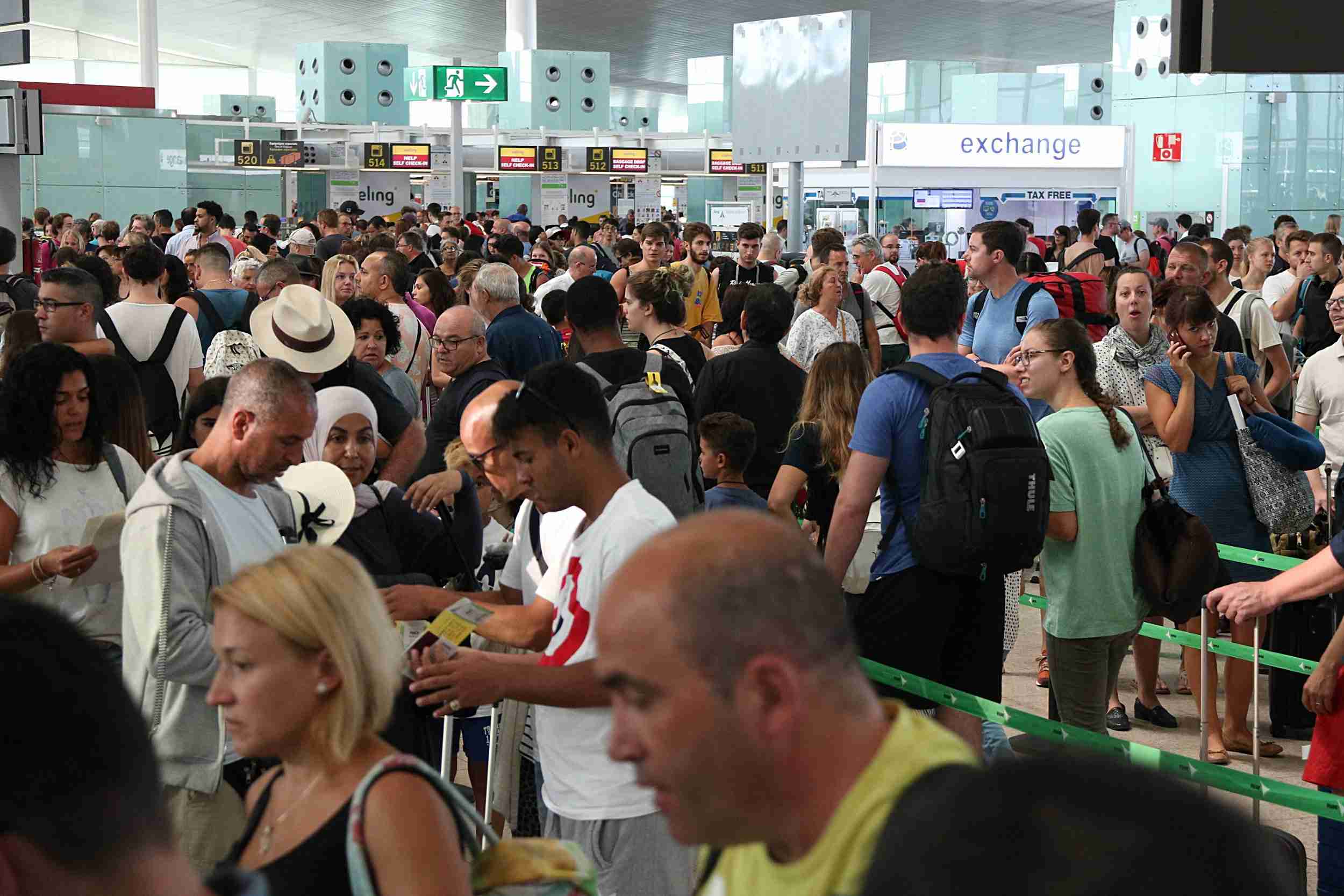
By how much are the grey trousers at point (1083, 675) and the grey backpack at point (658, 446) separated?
4.23 ft

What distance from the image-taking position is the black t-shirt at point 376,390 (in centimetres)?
516

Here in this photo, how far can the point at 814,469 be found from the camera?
18.6 feet

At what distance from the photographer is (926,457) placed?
14.6 ft

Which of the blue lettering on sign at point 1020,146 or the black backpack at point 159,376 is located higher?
the blue lettering on sign at point 1020,146

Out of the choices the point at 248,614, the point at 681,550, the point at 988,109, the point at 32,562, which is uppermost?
the point at 988,109

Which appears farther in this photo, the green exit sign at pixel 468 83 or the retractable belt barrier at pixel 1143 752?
the green exit sign at pixel 468 83

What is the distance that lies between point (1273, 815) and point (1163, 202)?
813 inches

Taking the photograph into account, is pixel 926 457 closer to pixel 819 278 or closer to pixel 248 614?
pixel 248 614

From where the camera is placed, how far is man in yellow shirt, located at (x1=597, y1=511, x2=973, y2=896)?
1.32m

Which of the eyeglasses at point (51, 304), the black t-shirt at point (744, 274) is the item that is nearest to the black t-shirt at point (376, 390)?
the eyeglasses at point (51, 304)

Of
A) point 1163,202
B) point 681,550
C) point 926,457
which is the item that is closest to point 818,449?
point 926,457

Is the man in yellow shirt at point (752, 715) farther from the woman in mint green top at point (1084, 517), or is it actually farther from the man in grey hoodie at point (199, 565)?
the woman in mint green top at point (1084, 517)

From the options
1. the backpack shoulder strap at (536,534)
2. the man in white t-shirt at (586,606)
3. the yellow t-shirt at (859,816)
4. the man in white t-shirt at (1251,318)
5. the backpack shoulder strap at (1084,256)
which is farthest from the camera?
the backpack shoulder strap at (1084,256)

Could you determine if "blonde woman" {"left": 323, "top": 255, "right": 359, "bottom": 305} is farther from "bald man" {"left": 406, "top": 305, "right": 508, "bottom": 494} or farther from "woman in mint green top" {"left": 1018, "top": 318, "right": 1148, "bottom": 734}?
"woman in mint green top" {"left": 1018, "top": 318, "right": 1148, "bottom": 734}
